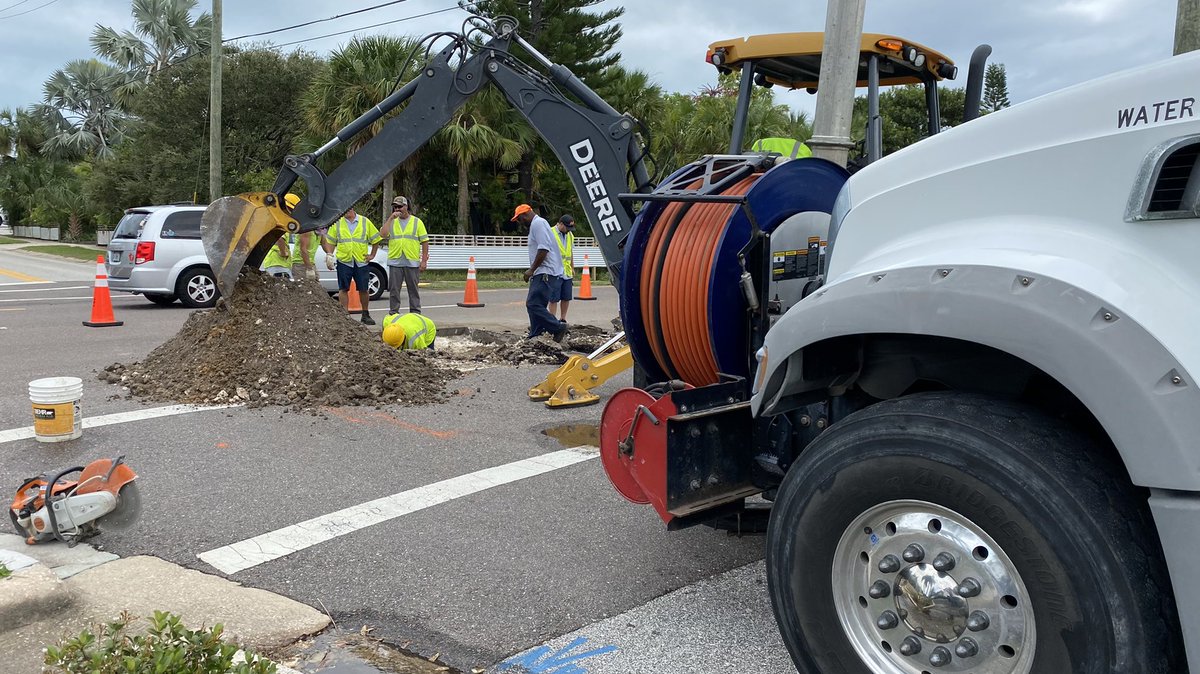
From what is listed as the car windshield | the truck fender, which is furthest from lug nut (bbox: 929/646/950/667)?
the car windshield

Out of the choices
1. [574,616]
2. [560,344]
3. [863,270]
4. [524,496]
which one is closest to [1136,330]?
[863,270]

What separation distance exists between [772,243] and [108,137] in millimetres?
59099

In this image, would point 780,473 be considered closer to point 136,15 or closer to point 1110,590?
point 1110,590

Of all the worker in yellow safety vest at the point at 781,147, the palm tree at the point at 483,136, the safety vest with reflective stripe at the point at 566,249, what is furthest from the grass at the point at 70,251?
the worker in yellow safety vest at the point at 781,147

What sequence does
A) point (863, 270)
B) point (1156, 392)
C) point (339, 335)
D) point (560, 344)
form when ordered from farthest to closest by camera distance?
point (560, 344)
point (339, 335)
point (863, 270)
point (1156, 392)

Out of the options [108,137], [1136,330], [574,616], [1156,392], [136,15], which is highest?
[136,15]

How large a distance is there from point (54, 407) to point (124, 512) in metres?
2.04

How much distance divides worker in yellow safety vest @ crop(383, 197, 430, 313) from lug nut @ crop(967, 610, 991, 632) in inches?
440

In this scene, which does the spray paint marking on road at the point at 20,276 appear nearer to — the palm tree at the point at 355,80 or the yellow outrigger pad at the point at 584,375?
the palm tree at the point at 355,80

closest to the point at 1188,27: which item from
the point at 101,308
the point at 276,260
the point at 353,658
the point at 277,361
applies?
the point at 353,658

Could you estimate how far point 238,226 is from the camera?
763 cm

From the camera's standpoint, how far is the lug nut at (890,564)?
2.54 meters

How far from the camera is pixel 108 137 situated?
176 feet

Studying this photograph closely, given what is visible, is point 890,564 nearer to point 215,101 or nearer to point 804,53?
point 804,53
